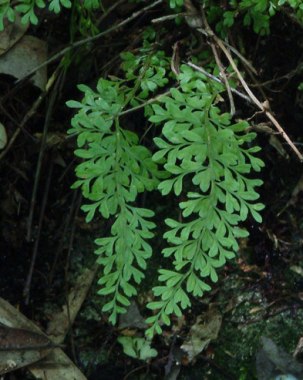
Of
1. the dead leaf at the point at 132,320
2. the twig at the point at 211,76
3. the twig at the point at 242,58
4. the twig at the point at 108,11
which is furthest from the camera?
the dead leaf at the point at 132,320

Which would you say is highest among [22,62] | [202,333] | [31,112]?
[22,62]

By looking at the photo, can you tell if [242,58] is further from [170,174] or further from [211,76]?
[170,174]

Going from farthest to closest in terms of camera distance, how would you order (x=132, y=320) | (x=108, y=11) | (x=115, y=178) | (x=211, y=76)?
(x=132, y=320), (x=108, y=11), (x=211, y=76), (x=115, y=178)

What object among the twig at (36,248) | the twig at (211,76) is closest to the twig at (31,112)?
the twig at (36,248)

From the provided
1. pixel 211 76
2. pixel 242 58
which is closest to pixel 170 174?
pixel 211 76

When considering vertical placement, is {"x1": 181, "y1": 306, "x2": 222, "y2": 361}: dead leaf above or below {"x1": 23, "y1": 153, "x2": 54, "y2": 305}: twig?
below

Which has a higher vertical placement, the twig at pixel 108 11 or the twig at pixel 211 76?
the twig at pixel 108 11

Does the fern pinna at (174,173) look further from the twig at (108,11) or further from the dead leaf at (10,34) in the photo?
the dead leaf at (10,34)

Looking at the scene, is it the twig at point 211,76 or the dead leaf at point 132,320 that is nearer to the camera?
the twig at point 211,76

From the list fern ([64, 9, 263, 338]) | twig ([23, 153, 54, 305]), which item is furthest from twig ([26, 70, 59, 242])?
fern ([64, 9, 263, 338])

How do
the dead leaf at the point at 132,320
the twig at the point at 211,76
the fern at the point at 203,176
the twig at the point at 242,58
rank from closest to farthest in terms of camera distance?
the fern at the point at 203,176 → the twig at the point at 211,76 → the twig at the point at 242,58 → the dead leaf at the point at 132,320

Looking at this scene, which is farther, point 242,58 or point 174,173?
point 242,58

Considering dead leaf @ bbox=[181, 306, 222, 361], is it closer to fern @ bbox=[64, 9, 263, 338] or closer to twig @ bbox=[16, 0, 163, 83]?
fern @ bbox=[64, 9, 263, 338]

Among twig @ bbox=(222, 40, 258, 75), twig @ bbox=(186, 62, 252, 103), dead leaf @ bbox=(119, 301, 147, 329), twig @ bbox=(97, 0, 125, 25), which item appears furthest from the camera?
dead leaf @ bbox=(119, 301, 147, 329)
